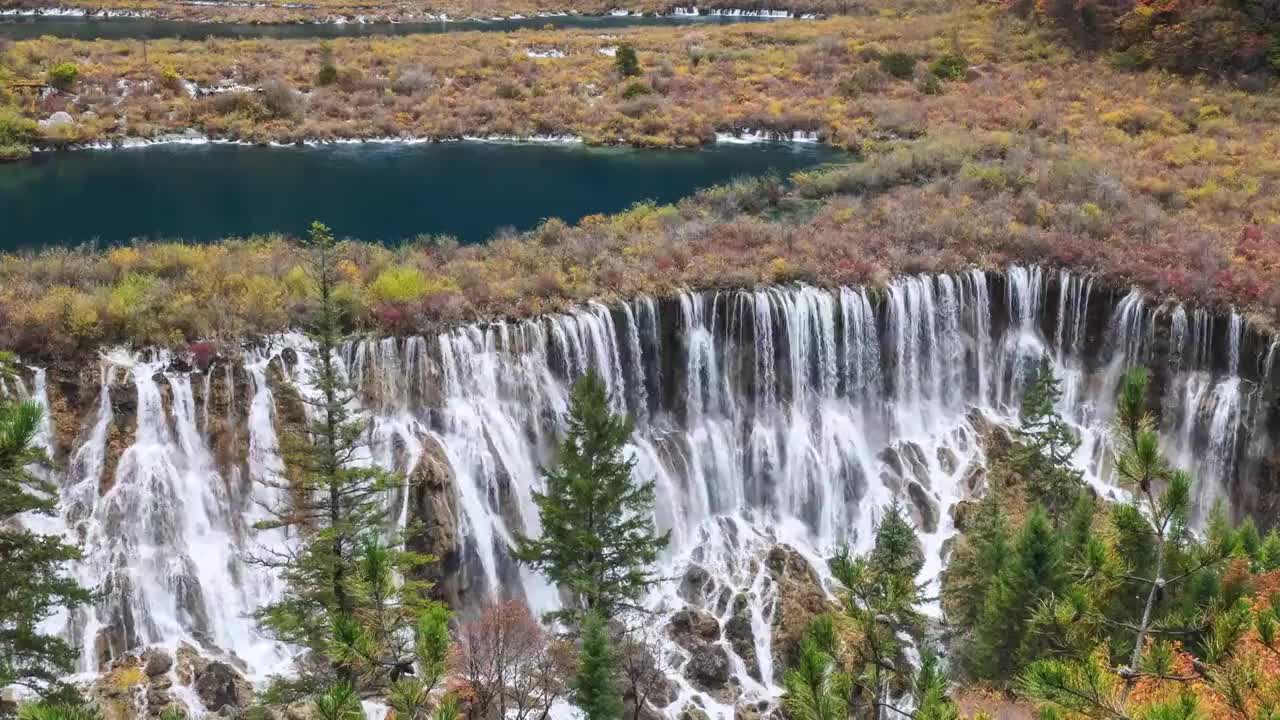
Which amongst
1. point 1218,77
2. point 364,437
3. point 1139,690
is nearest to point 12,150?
point 364,437

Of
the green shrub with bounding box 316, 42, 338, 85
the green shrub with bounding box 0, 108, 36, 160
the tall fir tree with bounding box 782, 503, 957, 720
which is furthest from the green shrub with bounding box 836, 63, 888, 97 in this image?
the tall fir tree with bounding box 782, 503, 957, 720

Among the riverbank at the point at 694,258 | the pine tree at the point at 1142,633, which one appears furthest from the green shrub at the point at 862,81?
Result: the pine tree at the point at 1142,633

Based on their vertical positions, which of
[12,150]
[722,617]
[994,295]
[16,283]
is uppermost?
[12,150]

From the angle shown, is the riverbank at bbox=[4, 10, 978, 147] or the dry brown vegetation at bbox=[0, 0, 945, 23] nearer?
the riverbank at bbox=[4, 10, 978, 147]

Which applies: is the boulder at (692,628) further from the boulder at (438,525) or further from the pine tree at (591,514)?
the boulder at (438,525)

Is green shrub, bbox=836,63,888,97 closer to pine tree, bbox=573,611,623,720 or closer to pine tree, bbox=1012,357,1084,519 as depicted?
pine tree, bbox=1012,357,1084,519

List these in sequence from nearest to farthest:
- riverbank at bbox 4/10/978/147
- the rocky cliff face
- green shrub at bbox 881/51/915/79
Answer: the rocky cliff face < riverbank at bbox 4/10/978/147 < green shrub at bbox 881/51/915/79

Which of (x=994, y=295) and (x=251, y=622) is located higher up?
(x=994, y=295)

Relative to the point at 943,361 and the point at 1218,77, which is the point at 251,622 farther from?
the point at 1218,77
